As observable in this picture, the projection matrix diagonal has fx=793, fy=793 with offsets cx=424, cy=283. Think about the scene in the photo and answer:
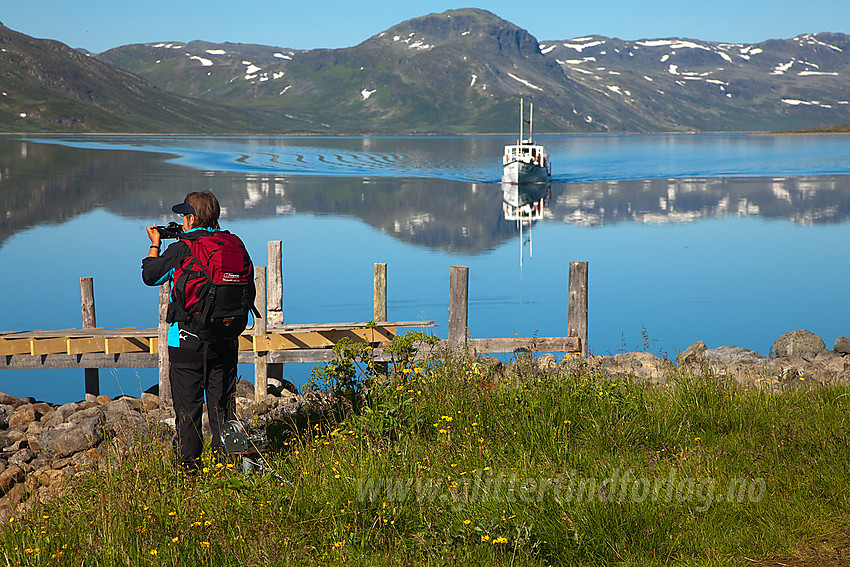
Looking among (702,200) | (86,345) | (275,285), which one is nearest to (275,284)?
(275,285)

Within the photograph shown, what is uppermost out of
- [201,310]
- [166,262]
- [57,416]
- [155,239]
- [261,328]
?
[155,239]

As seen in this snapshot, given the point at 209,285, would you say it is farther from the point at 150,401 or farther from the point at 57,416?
the point at 150,401

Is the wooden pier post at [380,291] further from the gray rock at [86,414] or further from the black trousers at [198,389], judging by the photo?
the black trousers at [198,389]

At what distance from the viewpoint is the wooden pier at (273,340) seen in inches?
463

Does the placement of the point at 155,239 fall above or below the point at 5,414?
above

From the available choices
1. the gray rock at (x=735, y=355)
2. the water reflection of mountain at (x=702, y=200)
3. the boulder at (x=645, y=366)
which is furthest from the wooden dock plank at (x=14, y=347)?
the water reflection of mountain at (x=702, y=200)

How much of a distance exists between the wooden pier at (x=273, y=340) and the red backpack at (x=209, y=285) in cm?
539

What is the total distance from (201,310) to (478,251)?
Answer: 2732cm

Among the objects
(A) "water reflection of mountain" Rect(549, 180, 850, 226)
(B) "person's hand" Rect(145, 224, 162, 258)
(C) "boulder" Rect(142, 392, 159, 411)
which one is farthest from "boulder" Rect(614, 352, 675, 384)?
(A) "water reflection of mountain" Rect(549, 180, 850, 226)

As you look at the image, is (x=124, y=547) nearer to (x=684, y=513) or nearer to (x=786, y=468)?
(x=684, y=513)

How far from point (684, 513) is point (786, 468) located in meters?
1.07

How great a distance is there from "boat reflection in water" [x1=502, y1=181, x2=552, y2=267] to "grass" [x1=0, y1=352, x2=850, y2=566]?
2330 centimetres

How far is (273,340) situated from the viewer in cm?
1213

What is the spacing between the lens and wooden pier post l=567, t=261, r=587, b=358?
12.0 metres
